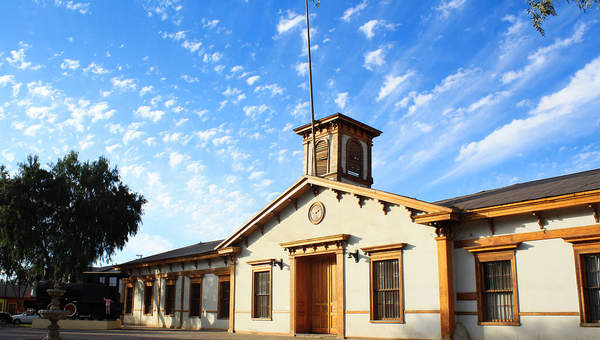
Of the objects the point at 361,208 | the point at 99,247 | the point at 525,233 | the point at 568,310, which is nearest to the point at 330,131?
the point at 361,208

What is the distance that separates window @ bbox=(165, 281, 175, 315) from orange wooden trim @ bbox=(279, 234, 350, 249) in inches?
382

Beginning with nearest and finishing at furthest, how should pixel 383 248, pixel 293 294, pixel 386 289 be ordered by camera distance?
1. pixel 386 289
2. pixel 383 248
3. pixel 293 294

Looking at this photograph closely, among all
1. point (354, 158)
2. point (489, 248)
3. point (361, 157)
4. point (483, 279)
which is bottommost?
point (483, 279)

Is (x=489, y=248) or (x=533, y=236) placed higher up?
(x=533, y=236)

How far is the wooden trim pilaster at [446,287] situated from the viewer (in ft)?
48.8

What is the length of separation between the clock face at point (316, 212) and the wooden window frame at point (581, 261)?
8.78 meters

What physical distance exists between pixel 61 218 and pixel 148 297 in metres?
9.54

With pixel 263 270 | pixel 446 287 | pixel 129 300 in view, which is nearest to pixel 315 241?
pixel 263 270

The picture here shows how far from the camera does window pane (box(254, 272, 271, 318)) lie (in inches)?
843

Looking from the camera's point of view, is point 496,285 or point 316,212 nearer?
point 496,285

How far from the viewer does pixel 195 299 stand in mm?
26266

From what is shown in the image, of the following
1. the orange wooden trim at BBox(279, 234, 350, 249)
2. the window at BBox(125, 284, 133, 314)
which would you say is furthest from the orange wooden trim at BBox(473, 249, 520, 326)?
the window at BBox(125, 284, 133, 314)

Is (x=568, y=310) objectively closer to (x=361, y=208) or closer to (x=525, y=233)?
(x=525, y=233)

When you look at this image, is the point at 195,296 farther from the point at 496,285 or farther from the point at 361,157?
the point at 496,285
